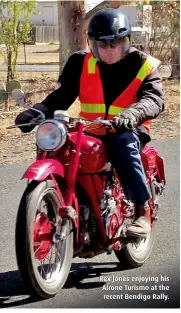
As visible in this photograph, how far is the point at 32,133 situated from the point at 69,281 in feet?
20.8

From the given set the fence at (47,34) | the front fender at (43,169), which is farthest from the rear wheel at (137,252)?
the fence at (47,34)

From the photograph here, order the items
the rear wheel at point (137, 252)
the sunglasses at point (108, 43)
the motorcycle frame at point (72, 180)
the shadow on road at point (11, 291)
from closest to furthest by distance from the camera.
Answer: the motorcycle frame at point (72, 180), the shadow on road at point (11, 291), the sunglasses at point (108, 43), the rear wheel at point (137, 252)

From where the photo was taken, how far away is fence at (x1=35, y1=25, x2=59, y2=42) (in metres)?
37.4

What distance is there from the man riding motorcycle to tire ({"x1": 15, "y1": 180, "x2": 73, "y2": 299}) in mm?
543

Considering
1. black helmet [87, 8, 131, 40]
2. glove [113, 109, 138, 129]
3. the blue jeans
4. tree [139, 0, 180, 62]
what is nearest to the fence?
tree [139, 0, 180, 62]

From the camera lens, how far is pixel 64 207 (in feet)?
15.3

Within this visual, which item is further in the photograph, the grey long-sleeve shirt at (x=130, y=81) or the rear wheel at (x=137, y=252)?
the rear wheel at (x=137, y=252)

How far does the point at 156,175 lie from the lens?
5.82 meters

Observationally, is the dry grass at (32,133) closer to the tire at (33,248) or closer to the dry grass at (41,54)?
the tire at (33,248)

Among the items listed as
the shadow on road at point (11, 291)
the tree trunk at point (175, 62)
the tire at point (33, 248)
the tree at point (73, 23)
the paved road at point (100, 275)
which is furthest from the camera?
the tree trunk at point (175, 62)

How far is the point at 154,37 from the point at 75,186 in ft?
44.3

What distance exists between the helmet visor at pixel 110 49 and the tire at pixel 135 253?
1354mm

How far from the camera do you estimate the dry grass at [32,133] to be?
10023 mm

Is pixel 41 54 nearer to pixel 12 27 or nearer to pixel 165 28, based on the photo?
pixel 165 28
